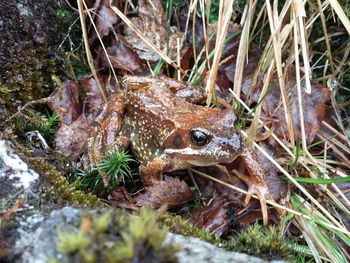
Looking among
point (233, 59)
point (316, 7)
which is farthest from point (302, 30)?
point (233, 59)

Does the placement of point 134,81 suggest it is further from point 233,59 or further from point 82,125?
point 233,59

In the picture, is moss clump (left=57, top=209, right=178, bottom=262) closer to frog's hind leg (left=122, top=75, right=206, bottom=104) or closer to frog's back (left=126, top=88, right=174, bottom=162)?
frog's back (left=126, top=88, right=174, bottom=162)

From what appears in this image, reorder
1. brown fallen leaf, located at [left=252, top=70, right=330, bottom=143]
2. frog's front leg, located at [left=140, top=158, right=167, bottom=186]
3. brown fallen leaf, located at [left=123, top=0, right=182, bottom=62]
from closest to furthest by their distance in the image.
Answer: frog's front leg, located at [left=140, top=158, right=167, bottom=186]
brown fallen leaf, located at [left=252, top=70, right=330, bottom=143]
brown fallen leaf, located at [left=123, top=0, right=182, bottom=62]

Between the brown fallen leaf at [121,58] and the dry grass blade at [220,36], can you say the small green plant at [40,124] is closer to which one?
the brown fallen leaf at [121,58]

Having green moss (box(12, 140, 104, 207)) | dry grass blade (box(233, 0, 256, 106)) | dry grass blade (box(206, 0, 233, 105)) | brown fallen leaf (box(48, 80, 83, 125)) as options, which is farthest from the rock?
dry grass blade (box(233, 0, 256, 106))

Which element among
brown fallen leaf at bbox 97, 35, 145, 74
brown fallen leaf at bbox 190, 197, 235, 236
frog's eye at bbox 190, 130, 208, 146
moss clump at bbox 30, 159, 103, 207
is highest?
brown fallen leaf at bbox 97, 35, 145, 74

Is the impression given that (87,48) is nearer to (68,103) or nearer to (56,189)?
(68,103)

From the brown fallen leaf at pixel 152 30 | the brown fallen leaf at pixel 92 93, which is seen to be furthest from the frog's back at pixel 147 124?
the brown fallen leaf at pixel 152 30
